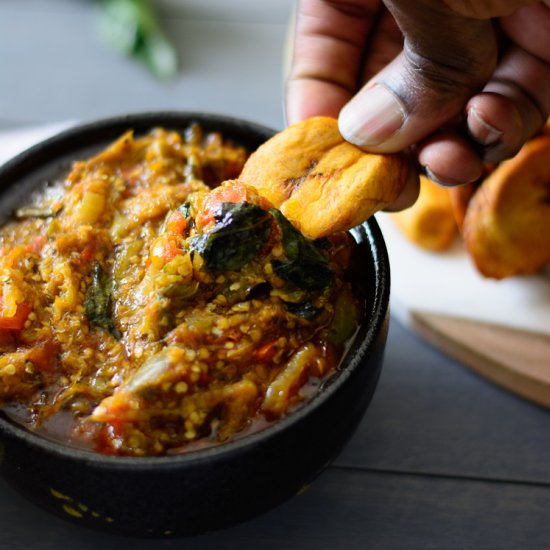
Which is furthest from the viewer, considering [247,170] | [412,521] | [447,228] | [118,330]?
[447,228]

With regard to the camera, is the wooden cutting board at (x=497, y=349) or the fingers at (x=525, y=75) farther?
the wooden cutting board at (x=497, y=349)

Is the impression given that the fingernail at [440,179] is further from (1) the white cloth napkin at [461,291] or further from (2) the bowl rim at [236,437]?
(1) the white cloth napkin at [461,291]

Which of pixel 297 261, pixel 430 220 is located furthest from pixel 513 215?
pixel 297 261

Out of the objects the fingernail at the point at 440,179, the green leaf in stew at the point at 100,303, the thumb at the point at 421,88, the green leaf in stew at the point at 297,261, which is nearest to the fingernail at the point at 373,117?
the thumb at the point at 421,88

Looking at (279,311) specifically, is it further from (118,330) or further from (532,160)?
(532,160)

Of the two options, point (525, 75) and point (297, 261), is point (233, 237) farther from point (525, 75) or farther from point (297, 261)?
point (525, 75)

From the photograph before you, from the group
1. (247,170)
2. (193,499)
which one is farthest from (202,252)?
(193,499)
